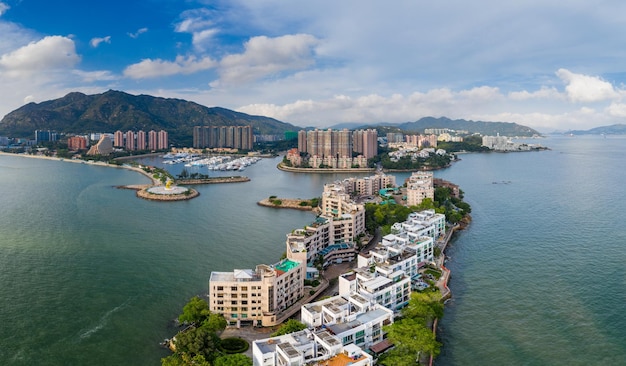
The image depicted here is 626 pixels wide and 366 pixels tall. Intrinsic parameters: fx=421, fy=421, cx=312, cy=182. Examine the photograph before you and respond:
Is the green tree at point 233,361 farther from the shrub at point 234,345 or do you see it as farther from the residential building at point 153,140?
the residential building at point 153,140

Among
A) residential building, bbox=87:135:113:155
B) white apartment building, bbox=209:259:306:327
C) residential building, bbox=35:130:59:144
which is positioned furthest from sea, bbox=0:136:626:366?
residential building, bbox=35:130:59:144

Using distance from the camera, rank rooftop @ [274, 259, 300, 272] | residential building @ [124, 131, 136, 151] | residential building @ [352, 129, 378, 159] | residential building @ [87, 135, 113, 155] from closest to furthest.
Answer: rooftop @ [274, 259, 300, 272] → residential building @ [352, 129, 378, 159] → residential building @ [87, 135, 113, 155] → residential building @ [124, 131, 136, 151]

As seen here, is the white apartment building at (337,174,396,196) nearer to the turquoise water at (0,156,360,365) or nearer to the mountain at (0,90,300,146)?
the turquoise water at (0,156,360,365)

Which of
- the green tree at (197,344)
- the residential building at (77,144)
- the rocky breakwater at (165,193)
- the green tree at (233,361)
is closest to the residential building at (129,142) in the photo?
the residential building at (77,144)

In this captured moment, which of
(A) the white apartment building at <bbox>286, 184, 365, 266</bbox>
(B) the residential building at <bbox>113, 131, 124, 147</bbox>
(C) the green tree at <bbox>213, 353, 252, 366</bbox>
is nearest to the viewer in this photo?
(C) the green tree at <bbox>213, 353, 252, 366</bbox>

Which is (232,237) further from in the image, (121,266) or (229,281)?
(229,281)
